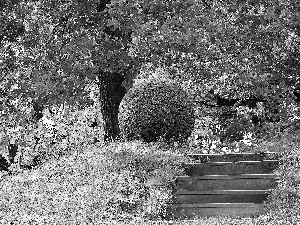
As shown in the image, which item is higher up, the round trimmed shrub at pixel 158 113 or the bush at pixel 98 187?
the round trimmed shrub at pixel 158 113

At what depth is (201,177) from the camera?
9758 millimetres

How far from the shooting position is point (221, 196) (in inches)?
361

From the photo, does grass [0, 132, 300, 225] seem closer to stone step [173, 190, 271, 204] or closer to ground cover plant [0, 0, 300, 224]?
ground cover plant [0, 0, 300, 224]

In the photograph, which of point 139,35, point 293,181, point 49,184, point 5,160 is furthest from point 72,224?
point 5,160

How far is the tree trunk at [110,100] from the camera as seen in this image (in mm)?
13578

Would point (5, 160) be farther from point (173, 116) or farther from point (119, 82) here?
point (173, 116)

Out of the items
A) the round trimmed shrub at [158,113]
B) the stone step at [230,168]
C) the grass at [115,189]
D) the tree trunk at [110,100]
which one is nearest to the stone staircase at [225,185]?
the stone step at [230,168]

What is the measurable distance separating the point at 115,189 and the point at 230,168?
2394mm

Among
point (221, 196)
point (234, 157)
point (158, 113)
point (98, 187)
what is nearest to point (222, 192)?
point (221, 196)

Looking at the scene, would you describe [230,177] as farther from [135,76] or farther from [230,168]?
[135,76]

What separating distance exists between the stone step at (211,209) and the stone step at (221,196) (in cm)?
27

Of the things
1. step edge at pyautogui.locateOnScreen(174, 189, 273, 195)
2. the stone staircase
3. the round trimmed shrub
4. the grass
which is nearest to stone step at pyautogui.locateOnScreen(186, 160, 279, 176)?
the stone staircase

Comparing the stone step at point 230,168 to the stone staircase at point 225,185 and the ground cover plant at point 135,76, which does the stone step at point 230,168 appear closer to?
A: the stone staircase at point 225,185

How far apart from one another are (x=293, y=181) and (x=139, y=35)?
4.17 metres
